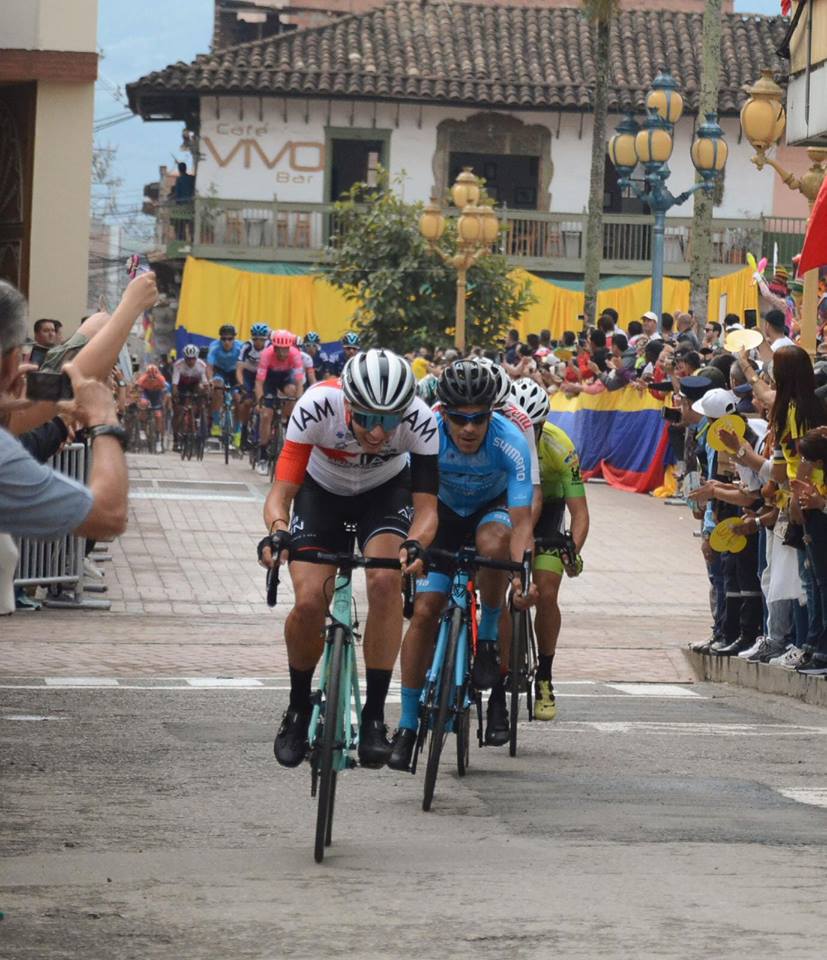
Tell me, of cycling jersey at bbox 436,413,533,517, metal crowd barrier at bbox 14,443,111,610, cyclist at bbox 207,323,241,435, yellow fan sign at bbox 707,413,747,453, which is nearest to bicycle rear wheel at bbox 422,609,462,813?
cycling jersey at bbox 436,413,533,517

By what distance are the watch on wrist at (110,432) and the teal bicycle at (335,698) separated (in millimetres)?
2534

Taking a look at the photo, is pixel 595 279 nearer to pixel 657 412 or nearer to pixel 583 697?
pixel 657 412

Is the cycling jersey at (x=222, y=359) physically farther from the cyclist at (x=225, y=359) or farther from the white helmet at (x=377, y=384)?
the white helmet at (x=377, y=384)

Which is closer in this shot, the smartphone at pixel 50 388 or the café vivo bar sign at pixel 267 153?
the smartphone at pixel 50 388

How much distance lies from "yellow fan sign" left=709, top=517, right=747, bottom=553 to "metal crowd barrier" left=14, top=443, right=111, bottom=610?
5.55 meters

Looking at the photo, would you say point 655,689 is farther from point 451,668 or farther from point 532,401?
point 451,668

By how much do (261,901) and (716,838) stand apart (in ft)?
6.91

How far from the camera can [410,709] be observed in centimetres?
933

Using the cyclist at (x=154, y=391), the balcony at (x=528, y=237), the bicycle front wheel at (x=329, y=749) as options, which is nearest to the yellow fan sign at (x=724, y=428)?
the bicycle front wheel at (x=329, y=749)

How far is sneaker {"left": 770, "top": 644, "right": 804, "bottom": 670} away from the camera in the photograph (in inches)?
550

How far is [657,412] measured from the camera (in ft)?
94.3

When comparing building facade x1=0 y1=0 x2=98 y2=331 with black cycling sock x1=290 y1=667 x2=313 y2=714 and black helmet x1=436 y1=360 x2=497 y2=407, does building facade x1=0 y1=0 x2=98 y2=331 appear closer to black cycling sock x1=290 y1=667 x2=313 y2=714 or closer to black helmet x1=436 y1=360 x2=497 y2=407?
black helmet x1=436 y1=360 x2=497 y2=407

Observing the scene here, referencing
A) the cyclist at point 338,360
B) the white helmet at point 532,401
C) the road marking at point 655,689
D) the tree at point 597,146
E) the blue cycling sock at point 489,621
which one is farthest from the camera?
the tree at point 597,146

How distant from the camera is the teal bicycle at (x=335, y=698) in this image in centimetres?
787
